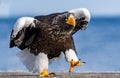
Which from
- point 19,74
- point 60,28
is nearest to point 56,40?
point 60,28

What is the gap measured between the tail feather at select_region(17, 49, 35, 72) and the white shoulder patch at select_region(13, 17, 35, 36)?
13.1 inches

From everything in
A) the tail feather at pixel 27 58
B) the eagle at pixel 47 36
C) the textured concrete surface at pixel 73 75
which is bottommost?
the textured concrete surface at pixel 73 75

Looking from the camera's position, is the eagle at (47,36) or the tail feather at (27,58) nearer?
the eagle at (47,36)

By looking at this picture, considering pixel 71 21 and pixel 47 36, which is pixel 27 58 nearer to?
pixel 47 36

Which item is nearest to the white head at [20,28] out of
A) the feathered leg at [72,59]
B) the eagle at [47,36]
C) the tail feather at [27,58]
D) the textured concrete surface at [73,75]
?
the eagle at [47,36]

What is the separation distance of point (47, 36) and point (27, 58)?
395mm

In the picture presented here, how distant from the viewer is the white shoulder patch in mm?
7102

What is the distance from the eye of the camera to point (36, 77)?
705 centimetres

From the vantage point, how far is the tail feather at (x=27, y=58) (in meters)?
7.33

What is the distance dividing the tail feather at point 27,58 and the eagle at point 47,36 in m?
0.03

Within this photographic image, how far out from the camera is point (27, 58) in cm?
737

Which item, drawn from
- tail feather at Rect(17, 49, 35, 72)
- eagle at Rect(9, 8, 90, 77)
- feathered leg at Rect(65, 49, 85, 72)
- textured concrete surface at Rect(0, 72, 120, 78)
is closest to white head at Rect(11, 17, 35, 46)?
eagle at Rect(9, 8, 90, 77)

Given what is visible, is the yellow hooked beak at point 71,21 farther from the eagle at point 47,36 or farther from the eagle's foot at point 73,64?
the eagle's foot at point 73,64

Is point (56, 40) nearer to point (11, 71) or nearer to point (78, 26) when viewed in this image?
point (78, 26)
